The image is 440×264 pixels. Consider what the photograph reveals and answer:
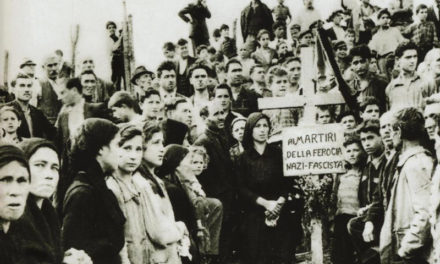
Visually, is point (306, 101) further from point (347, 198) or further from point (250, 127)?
point (347, 198)

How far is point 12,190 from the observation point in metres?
2.94

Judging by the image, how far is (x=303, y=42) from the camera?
7371 millimetres

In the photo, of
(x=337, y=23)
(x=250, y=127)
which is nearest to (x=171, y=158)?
(x=250, y=127)

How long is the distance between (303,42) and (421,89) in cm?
210

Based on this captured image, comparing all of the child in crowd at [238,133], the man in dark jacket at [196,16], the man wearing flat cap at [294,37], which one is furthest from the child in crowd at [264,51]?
the child in crowd at [238,133]

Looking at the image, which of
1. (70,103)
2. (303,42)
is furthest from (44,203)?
(303,42)

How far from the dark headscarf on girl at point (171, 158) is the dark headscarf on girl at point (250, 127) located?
0.72 m

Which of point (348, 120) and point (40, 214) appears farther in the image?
point (348, 120)

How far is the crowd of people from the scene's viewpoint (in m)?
3.31

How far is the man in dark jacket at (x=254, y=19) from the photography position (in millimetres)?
6543

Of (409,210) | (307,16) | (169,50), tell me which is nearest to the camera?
(409,210)

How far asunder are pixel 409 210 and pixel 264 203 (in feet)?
3.93

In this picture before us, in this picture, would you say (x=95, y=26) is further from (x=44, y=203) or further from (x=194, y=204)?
(x=44, y=203)

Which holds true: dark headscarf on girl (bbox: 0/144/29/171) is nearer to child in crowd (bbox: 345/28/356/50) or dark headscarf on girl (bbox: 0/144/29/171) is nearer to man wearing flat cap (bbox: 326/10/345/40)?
child in crowd (bbox: 345/28/356/50)
